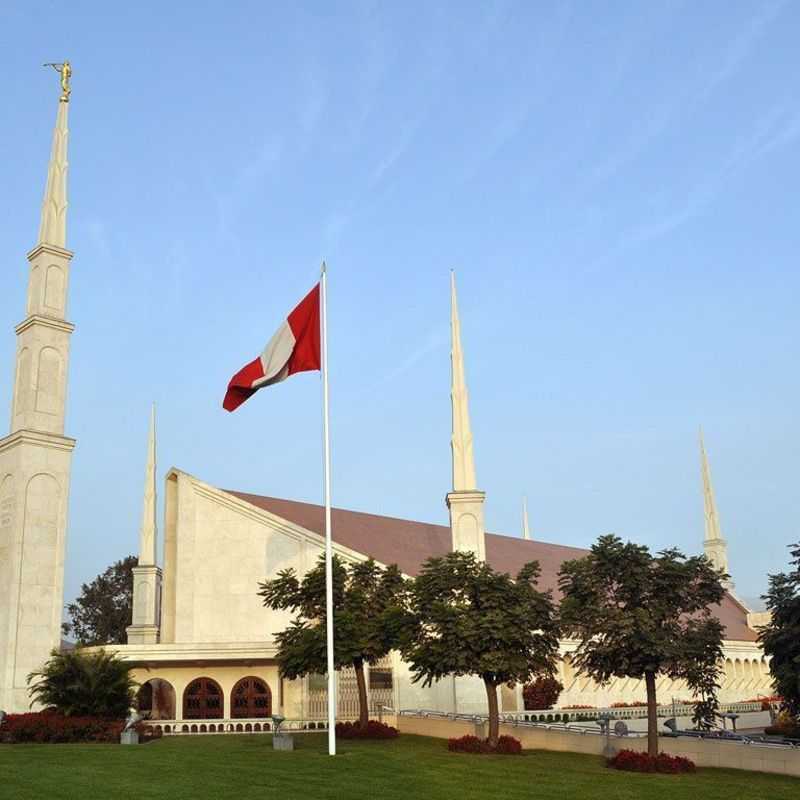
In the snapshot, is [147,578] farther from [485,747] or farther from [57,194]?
[485,747]

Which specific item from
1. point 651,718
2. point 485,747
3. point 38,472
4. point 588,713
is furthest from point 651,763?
point 38,472

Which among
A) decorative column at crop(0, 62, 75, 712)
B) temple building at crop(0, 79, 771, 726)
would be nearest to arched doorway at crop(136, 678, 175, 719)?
temple building at crop(0, 79, 771, 726)

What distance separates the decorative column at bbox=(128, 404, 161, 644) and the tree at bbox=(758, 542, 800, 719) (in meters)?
32.9

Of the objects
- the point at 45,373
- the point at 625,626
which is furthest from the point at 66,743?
the point at 625,626

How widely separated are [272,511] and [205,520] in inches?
140

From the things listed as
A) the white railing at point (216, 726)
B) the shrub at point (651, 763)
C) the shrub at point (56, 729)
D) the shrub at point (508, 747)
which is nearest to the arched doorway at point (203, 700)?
the white railing at point (216, 726)

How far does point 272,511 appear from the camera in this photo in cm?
4991

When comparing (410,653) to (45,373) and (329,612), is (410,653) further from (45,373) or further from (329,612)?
(45,373)

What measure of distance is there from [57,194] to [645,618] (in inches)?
1085

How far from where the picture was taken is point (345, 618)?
99.9 ft

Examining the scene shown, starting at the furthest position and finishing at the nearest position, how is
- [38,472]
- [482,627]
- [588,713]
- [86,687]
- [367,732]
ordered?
[588,713] → [38,472] → [367,732] → [86,687] → [482,627]

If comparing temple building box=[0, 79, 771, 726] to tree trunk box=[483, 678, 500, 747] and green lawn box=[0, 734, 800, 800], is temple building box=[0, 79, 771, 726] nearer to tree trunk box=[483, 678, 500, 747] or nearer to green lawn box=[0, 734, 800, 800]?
green lawn box=[0, 734, 800, 800]

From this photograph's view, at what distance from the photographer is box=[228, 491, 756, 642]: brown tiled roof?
5131 centimetres

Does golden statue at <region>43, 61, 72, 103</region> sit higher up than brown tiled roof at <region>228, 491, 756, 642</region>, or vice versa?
golden statue at <region>43, 61, 72, 103</region>
